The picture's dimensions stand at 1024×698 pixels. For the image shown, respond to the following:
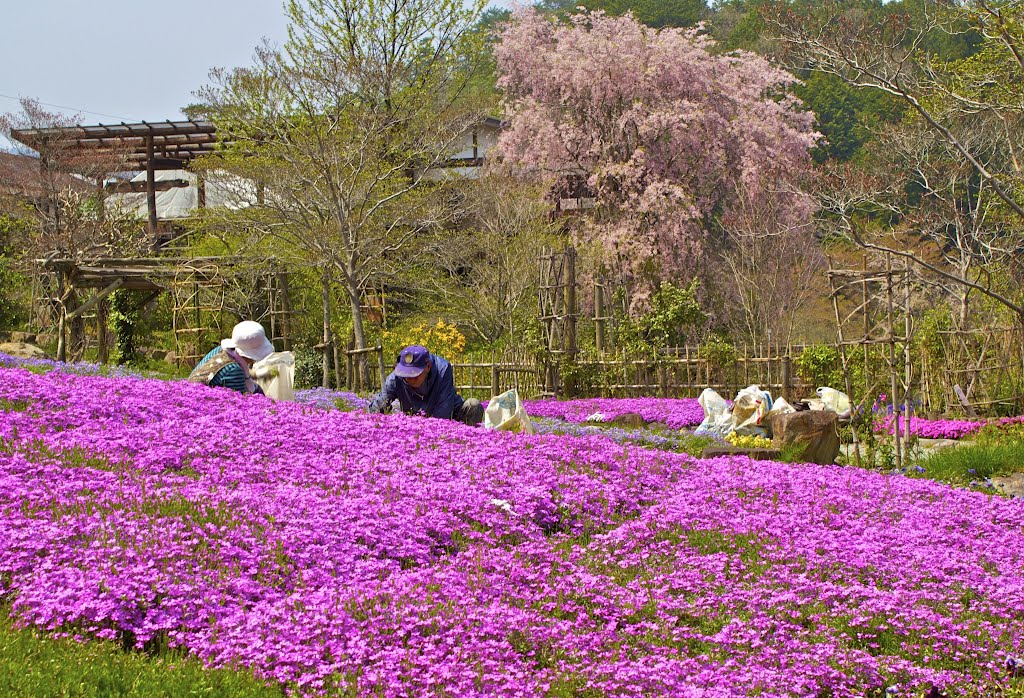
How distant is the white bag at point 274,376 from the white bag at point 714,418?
7.35 meters

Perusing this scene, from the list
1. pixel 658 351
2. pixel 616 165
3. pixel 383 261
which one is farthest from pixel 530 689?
pixel 616 165

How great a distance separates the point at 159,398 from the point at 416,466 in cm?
328

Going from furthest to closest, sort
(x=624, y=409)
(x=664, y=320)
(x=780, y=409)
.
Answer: (x=664, y=320), (x=624, y=409), (x=780, y=409)

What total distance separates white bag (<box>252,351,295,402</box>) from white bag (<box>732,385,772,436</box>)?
7695 mm

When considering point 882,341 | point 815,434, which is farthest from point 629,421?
point 882,341

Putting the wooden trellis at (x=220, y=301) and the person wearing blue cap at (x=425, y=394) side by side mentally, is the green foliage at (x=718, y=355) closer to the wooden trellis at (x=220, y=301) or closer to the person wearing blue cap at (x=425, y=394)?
the wooden trellis at (x=220, y=301)

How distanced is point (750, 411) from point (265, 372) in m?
8.43

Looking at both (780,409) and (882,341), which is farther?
(780,409)

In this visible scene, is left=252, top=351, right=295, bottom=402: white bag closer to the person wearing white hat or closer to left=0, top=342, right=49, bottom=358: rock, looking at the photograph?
the person wearing white hat

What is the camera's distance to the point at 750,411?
18203 millimetres

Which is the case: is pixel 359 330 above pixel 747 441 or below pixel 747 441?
above

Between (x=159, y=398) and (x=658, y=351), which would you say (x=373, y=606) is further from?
(x=658, y=351)

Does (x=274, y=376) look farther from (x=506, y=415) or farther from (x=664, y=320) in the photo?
(x=664, y=320)

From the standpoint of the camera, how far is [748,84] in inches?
1672
